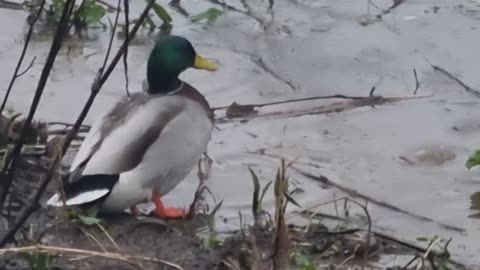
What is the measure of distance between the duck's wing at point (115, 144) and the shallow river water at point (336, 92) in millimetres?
446

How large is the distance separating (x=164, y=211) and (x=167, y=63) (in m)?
0.85

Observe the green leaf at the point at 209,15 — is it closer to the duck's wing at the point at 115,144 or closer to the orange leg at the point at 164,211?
the duck's wing at the point at 115,144

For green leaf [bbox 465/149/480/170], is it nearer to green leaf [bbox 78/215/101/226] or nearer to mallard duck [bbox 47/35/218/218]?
mallard duck [bbox 47/35/218/218]

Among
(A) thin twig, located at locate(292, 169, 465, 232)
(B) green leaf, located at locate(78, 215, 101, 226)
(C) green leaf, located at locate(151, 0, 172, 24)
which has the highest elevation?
(B) green leaf, located at locate(78, 215, 101, 226)

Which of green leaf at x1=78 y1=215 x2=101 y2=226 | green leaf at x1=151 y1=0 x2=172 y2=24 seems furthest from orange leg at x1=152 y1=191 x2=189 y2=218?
green leaf at x1=151 y1=0 x2=172 y2=24

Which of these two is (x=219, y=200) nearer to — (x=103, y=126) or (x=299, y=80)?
(x=103, y=126)

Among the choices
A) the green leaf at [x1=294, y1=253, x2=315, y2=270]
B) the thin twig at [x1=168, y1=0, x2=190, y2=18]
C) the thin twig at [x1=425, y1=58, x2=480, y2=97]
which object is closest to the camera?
the green leaf at [x1=294, y1=253, x2=315, y2=270]

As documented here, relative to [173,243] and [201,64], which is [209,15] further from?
[173,243]

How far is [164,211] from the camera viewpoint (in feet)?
19.2

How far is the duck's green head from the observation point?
6363 millimetres

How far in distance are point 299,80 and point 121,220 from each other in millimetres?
2224

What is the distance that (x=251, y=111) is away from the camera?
729 centimetres

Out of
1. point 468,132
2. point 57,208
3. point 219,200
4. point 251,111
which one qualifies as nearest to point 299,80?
point 251,111

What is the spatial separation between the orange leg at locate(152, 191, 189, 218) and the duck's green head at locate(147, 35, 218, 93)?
61cm
